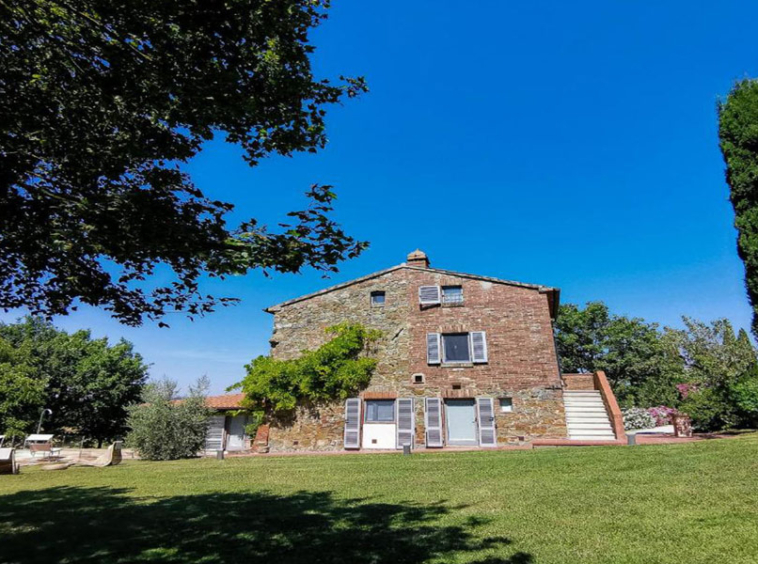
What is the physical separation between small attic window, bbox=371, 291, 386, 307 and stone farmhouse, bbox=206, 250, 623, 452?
0.05m

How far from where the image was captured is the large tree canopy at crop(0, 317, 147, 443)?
89.8 feet

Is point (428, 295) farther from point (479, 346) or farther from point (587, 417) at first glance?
point (587, 417)

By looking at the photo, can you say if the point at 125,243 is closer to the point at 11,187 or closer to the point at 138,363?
the point at 11,187

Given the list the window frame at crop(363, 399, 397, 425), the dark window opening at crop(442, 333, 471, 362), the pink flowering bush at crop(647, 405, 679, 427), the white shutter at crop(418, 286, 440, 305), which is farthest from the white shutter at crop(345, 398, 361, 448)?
the pink flowering bush at crop(647, 405, 679, 427)

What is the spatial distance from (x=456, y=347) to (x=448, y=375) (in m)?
1.24

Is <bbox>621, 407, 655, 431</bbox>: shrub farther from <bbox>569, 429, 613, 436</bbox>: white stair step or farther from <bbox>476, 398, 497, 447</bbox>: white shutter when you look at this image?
<bbox>476, 398, 497, 447</bbox>: white shutter

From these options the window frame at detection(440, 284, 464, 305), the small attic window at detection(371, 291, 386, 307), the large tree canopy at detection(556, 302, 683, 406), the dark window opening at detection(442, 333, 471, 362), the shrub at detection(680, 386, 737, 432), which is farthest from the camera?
the large tree canopy at detection(556, 302, 683, 406)

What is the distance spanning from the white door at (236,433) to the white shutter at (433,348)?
34.8 ft

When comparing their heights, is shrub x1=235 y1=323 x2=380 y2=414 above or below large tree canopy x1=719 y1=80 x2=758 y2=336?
below

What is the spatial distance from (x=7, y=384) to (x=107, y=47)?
19578 mm

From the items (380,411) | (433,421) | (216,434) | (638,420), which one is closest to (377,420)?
(380,411)

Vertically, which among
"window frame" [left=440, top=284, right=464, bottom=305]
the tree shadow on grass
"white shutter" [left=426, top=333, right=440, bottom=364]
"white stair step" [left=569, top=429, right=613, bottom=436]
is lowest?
the tree shadow on grass

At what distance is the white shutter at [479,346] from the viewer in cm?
1738

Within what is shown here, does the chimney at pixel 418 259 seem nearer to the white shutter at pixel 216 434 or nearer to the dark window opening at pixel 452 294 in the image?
the dark window opening at pixel 452 294
